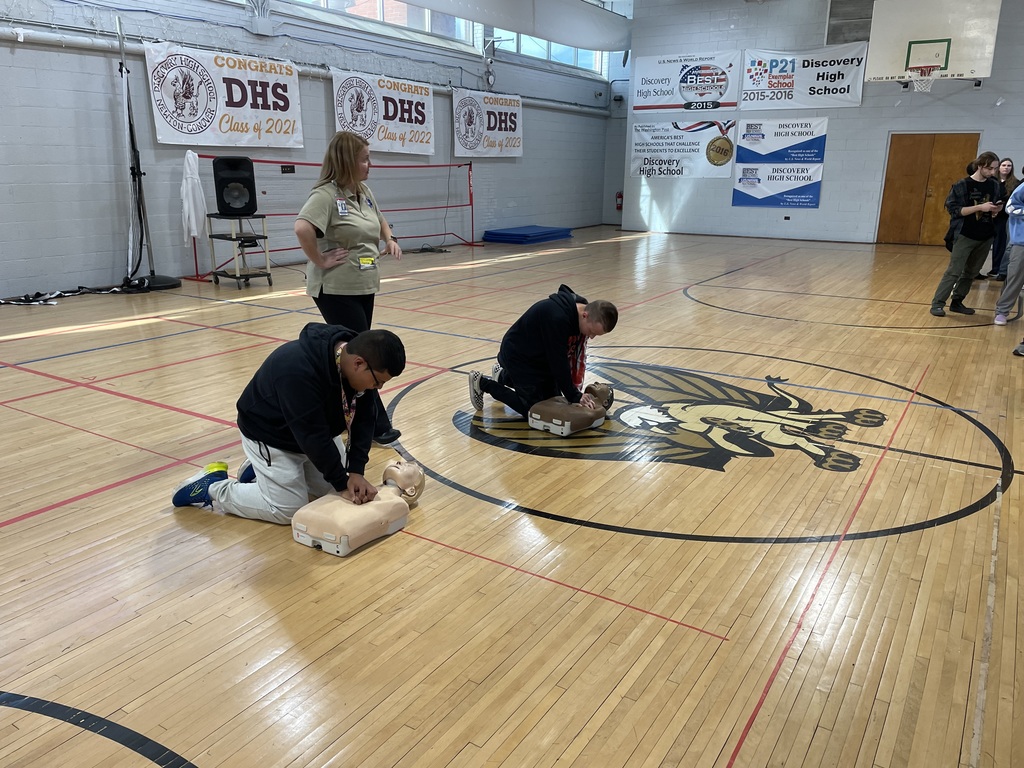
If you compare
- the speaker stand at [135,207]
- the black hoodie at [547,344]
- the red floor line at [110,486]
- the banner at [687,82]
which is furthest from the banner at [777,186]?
the red floor line at [110,486]

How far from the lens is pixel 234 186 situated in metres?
9.12

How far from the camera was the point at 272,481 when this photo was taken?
119 inches

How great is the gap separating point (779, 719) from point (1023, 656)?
0.90 meters

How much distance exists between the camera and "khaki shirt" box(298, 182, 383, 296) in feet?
11.7

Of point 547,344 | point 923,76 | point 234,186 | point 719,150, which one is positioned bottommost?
point 547,344

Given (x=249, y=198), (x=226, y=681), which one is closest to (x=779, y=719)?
(x=226, y=681)

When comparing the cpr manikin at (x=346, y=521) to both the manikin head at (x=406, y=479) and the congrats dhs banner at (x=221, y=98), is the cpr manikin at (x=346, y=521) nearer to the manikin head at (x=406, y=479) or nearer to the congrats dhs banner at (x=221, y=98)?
the manikin head at (x=406, y=479)

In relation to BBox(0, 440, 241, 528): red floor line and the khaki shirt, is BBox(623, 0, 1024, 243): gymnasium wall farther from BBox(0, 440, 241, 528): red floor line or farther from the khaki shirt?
BBox(0, 440, 241, 528): red floor line

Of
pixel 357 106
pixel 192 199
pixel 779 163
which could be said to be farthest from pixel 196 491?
pixel 779 163

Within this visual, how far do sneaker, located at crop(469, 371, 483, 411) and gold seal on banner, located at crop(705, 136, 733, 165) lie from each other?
1279 centimetres

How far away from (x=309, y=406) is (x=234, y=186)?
290 inches

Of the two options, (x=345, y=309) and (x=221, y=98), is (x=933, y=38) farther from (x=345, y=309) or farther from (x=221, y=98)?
(x=345, y=309)

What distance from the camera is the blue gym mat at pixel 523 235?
1437 cm

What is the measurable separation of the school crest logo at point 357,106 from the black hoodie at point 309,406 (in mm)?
9170
